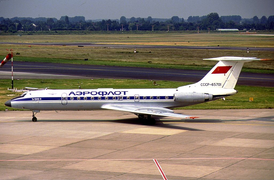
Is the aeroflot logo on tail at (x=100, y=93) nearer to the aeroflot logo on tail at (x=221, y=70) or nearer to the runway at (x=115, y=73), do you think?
the aeroflot logo on tail at (x=221, y=70)

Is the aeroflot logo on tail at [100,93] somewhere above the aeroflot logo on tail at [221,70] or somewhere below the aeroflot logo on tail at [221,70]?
below

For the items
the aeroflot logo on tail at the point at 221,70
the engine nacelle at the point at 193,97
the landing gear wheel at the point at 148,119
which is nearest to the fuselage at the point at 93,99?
the engine nacelle at the point at 193,97

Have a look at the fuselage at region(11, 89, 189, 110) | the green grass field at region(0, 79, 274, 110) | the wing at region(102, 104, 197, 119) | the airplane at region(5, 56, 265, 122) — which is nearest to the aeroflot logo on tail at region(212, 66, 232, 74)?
the airplane at region(5, 56, 265, 122)

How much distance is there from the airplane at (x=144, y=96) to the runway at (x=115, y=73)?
23192mm

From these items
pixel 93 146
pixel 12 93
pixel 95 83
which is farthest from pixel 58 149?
pixel 95 83

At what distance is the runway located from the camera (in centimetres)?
6291

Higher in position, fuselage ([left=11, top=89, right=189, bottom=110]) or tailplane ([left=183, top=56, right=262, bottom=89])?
tailplane ([left=183, top=56, right=262, bottom=89])

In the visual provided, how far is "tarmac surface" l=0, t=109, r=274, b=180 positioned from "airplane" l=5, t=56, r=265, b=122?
1460mm

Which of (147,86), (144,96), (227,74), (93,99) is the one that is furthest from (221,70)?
(147,86)

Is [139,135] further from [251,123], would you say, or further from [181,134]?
[251,123]

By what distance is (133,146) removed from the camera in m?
27.6

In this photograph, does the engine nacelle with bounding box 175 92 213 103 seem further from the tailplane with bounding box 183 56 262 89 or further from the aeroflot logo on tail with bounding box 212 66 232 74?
the aeroflot logo on tail with bounding box 212 66 232 74

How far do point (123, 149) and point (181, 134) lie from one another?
6140mm

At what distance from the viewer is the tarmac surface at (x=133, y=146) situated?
2200cm
